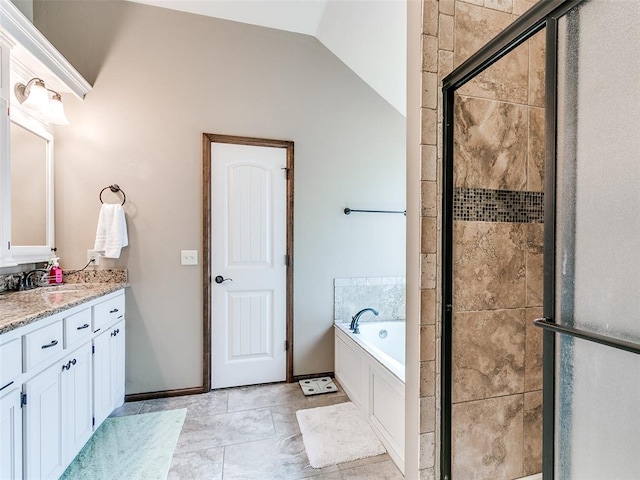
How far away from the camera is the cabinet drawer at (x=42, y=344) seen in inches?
48.8

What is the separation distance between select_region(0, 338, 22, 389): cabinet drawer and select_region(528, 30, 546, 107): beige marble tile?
2.46 metres

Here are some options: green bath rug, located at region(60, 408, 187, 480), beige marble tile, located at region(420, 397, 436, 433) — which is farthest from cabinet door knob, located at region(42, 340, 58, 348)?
beige marble tile, located at region(420, 397, 436, 433)

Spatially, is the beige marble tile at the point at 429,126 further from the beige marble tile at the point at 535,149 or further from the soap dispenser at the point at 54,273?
the soap dispenser at the point at 54,273

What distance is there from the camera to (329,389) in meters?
2.55

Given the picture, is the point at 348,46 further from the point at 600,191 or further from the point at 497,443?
the point at 497,443

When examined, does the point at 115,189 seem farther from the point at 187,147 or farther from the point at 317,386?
the point at 317,386

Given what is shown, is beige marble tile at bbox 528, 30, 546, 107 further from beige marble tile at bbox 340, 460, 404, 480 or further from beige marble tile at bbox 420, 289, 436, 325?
beige marble tile at bbox 340, 460, 404, 480

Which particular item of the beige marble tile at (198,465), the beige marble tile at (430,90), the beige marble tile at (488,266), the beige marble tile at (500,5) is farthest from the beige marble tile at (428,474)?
the beige marble tile at (500,5)

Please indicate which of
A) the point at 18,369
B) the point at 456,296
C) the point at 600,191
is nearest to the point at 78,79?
the point at 18,369

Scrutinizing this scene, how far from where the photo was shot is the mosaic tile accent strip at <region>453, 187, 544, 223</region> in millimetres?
1389

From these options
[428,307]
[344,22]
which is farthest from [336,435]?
[344,22]

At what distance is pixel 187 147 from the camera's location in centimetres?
251

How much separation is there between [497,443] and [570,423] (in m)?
0.70

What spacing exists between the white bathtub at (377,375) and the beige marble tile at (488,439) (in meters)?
0.37
